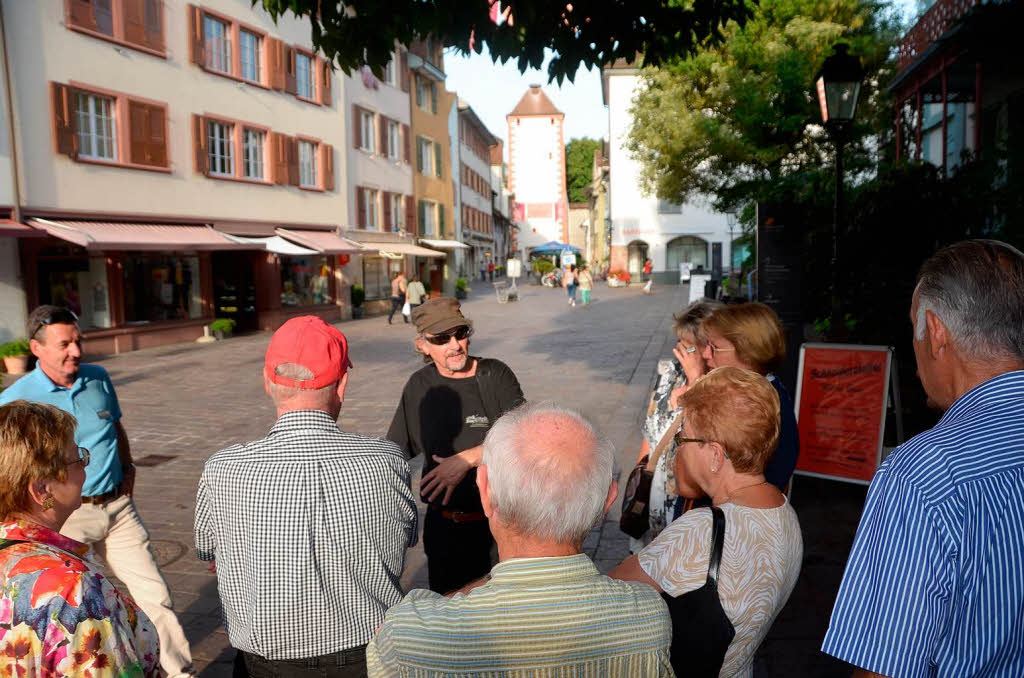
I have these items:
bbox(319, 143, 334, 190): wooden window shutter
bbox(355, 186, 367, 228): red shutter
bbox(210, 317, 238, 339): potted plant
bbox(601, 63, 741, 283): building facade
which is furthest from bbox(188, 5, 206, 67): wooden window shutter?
bbox(601, 63, 741, 283): building facade

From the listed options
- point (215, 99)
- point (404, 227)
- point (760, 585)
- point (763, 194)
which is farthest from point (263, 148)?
point (760, 585)

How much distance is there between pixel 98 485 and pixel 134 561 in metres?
0.40

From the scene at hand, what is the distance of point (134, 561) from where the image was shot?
3631 millimetres

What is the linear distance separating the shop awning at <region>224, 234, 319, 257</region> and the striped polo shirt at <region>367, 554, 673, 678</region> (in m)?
20.8

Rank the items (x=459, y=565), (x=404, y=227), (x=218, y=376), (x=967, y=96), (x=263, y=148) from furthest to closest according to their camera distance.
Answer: (x=404, y=227) → (x=263, y=148) → (x=218, y=376) → (x=967, y=96) → (x=459, y=565)

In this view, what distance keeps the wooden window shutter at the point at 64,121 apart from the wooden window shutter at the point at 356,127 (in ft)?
39.5

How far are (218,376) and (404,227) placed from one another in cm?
1957

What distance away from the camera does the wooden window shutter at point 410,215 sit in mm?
32938

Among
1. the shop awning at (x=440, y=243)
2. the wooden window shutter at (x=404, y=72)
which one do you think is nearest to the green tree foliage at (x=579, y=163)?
the shop awning at (x=440, y=243)

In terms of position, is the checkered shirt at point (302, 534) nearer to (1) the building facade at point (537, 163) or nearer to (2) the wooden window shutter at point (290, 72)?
(2) the wooden window shutter at point (290, 72)

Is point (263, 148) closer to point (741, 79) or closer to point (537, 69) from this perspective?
point (741, 79)

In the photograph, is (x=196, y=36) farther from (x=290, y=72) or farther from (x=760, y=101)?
(x=760, y=101)

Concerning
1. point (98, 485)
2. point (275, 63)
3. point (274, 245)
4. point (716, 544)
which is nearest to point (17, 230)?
point (274, 245)

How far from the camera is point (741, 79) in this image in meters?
18.3
